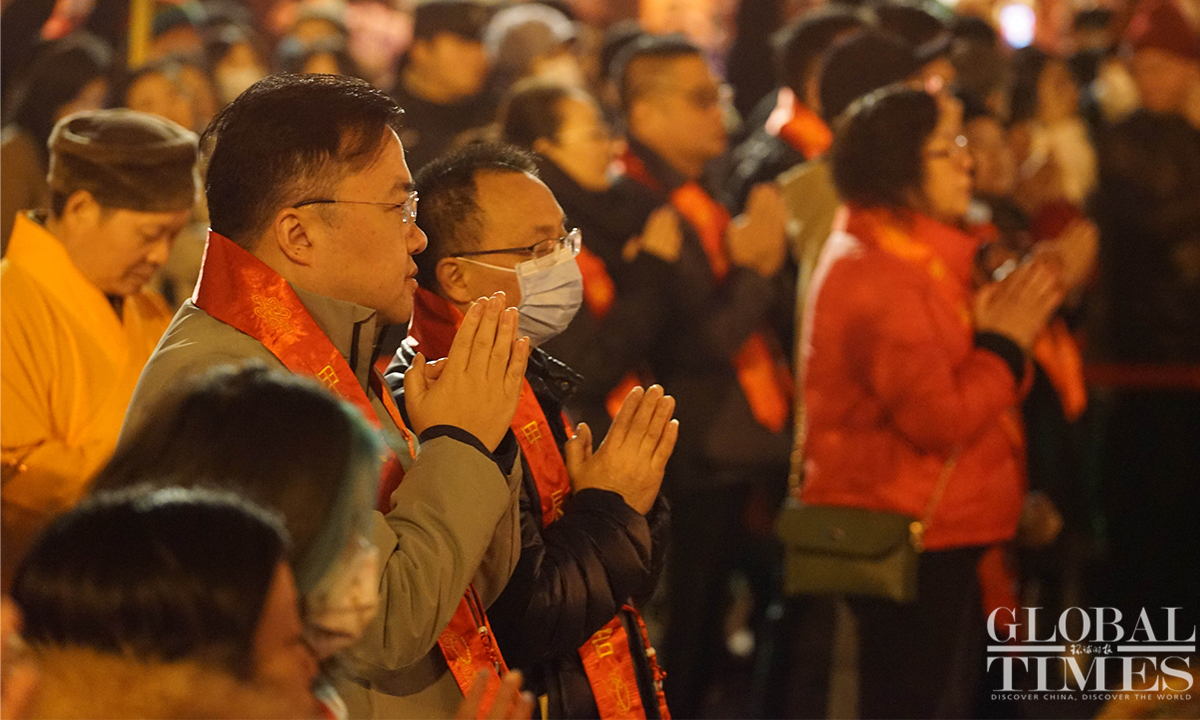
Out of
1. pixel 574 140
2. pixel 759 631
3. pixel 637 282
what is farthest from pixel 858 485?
pixel 759 631

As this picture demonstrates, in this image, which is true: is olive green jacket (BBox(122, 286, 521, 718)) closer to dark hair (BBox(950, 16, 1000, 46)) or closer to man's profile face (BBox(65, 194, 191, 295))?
man's profile face (BBox(65, 194, 191, 295))

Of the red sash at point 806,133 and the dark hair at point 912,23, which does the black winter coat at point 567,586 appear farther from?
the dark hair at point 912,23

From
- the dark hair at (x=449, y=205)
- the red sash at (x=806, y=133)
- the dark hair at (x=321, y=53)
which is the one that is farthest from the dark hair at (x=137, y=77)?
the dark hair at (x=449, y=205)

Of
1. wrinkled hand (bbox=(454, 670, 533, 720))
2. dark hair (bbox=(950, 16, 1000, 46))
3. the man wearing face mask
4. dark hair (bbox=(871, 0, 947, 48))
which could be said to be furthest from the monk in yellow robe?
dark hair (bbox=(950, 16, 1000, 46))

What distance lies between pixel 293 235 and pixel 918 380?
195 centimetres

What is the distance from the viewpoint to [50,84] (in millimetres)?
4426

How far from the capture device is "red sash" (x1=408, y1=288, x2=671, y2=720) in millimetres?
2418

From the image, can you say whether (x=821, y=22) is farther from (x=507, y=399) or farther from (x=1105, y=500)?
(x=507, y=399)

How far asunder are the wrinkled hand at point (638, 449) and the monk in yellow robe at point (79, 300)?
1160 mm

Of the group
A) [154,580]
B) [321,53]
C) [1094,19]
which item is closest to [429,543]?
[154,580]

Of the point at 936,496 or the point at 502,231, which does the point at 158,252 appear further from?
the point at 936,496

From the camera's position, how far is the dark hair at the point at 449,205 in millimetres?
2539

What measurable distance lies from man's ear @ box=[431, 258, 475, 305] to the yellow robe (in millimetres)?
850

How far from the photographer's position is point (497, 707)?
177cm
